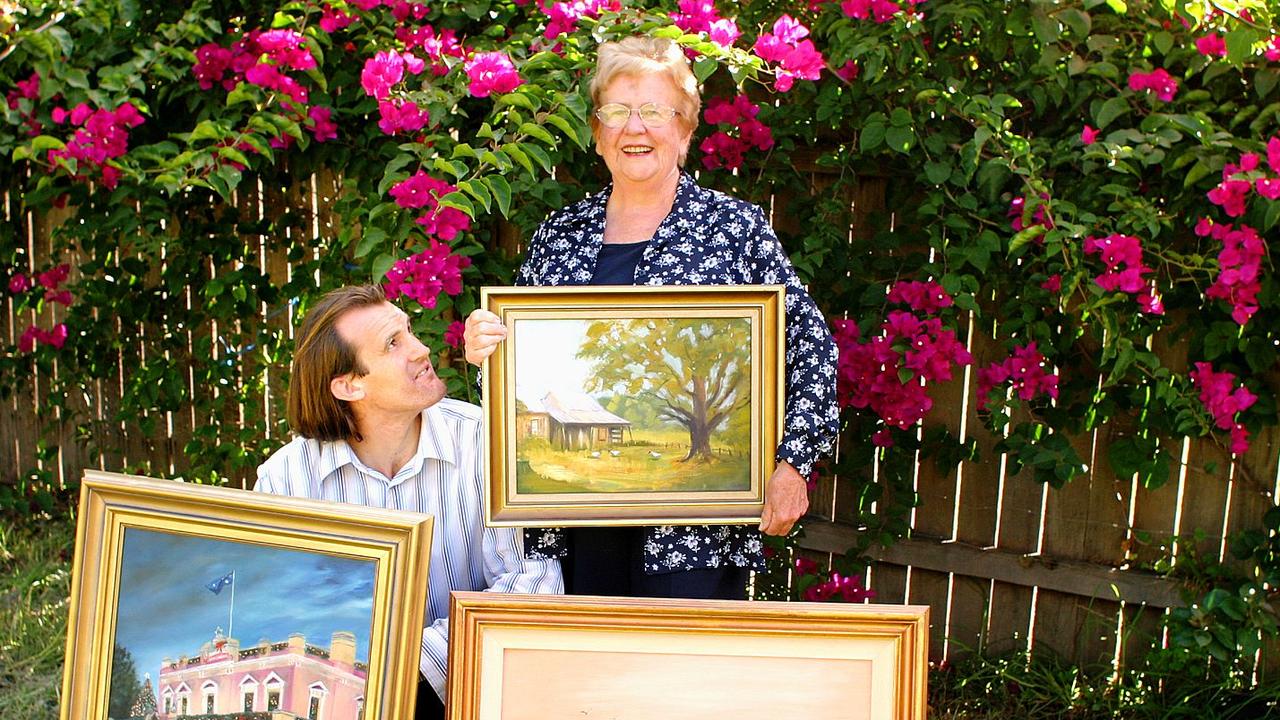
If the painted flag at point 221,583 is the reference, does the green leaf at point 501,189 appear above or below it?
above

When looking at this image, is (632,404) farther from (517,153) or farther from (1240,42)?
(1240,42)

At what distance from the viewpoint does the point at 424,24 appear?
3.18m

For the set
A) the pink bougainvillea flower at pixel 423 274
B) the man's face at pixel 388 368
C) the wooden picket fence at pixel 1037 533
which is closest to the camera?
the man's face at pixel 388 368

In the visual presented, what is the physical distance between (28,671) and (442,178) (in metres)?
1.92

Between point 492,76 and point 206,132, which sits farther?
point 206,132

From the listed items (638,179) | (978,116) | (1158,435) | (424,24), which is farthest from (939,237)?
(424,24)

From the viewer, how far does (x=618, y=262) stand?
224 centimetres

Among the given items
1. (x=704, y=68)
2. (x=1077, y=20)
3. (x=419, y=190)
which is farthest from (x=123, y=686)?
(x=1077, y=20)

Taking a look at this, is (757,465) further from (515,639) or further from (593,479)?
(515,639)

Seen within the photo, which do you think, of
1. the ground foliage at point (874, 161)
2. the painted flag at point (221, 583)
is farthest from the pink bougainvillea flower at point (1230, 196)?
the painted flag at point (221, 583)

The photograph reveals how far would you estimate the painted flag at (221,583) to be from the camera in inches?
70.7

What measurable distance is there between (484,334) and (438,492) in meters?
0.35

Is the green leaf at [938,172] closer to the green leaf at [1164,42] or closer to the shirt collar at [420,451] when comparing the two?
the green leaf at [1164,42]

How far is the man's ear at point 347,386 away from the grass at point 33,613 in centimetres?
164
